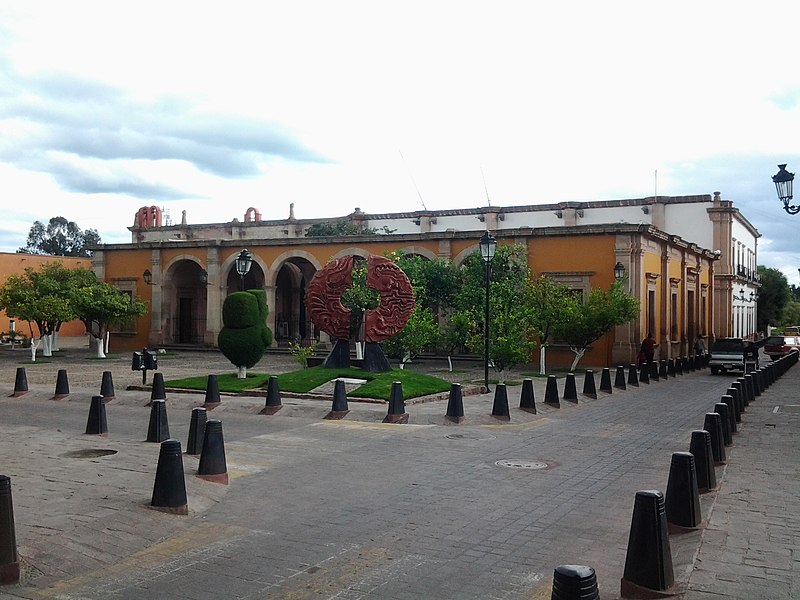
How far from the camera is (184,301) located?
4075cm

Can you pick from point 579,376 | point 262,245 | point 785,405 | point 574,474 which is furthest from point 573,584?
point 262,245

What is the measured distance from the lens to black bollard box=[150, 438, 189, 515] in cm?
717

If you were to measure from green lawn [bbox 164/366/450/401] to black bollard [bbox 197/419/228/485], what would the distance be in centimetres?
712

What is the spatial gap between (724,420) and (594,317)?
596 inches

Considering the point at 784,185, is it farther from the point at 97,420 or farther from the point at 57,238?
the point at 57,238

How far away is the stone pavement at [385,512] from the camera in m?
5.49

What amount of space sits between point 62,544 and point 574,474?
567 cm

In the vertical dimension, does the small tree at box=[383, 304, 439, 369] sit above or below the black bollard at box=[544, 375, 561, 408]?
above

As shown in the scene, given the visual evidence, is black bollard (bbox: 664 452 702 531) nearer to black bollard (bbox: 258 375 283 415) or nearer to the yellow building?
black bollard (bbox: 258 375 283 415)

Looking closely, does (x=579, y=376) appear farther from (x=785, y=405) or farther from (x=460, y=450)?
(x=460, y=450)

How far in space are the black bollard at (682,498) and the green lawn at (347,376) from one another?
9.40m

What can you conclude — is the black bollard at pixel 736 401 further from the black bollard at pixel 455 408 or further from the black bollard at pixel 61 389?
the black bollard at pixel 61 389

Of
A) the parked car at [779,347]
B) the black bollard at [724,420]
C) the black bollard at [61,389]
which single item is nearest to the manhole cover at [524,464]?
the black bollard at [724,420]

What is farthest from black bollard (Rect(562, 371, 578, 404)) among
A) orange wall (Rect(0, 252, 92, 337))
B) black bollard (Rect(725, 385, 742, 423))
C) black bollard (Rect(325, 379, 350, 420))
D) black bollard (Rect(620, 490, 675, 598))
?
orange wall (Rect(0, 252, 92, 337))
